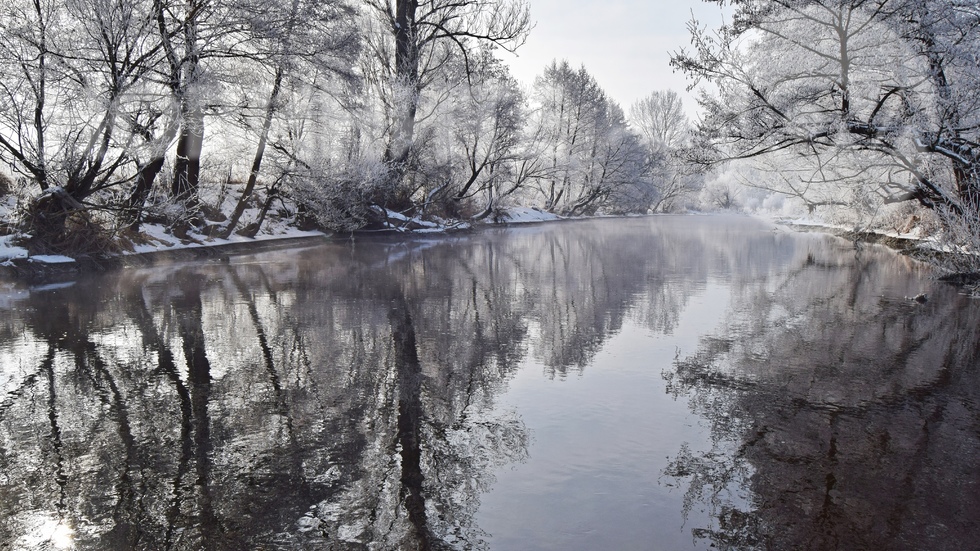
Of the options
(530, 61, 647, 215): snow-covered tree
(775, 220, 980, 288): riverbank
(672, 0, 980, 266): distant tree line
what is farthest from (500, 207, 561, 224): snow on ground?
(672, 0, 980, 266): distant tree line

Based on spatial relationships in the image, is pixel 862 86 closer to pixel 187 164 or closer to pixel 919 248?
pixel 919 248

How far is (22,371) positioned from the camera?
666 centimetres

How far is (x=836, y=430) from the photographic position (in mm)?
5086

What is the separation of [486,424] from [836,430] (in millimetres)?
2589

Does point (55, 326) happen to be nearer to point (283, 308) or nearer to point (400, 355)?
point (283, 308)

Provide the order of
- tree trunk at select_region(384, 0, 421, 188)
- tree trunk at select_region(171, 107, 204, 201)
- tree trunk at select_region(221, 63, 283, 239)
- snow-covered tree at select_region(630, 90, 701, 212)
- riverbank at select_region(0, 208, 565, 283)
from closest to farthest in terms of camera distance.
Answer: riverbank at select_region(0, 208, 565, 283) < tree trunk at select_region(171, 107, 204, 201) < tree trunk at select_region(221, 63, 283, 239) < tree trunk at select_region(384, 0, 421, 188) < snow-covered tree at select_region(630, 90, 701, 212)

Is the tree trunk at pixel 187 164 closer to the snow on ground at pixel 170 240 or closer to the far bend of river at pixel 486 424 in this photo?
the snow on ground at pixel 170 240

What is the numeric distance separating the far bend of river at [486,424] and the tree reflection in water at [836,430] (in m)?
0.02

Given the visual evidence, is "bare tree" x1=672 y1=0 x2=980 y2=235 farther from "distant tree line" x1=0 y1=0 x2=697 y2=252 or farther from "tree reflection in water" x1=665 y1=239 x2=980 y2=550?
"tree reflection in water" x1=665 y1=239 x2=980 y2=550

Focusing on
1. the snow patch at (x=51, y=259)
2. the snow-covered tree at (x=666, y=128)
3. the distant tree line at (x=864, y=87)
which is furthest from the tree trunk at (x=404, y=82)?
the snow-covered tree at (x=666, y=128)

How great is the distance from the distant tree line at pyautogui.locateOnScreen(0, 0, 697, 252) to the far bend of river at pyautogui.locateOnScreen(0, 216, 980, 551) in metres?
4.96

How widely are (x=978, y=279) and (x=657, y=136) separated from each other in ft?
262

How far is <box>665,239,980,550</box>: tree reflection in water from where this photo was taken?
3.68m

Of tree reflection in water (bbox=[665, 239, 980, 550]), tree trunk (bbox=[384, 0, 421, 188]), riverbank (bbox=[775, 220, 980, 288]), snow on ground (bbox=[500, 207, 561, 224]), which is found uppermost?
tree trunk (bbox=[384, 0, 421, 188])
